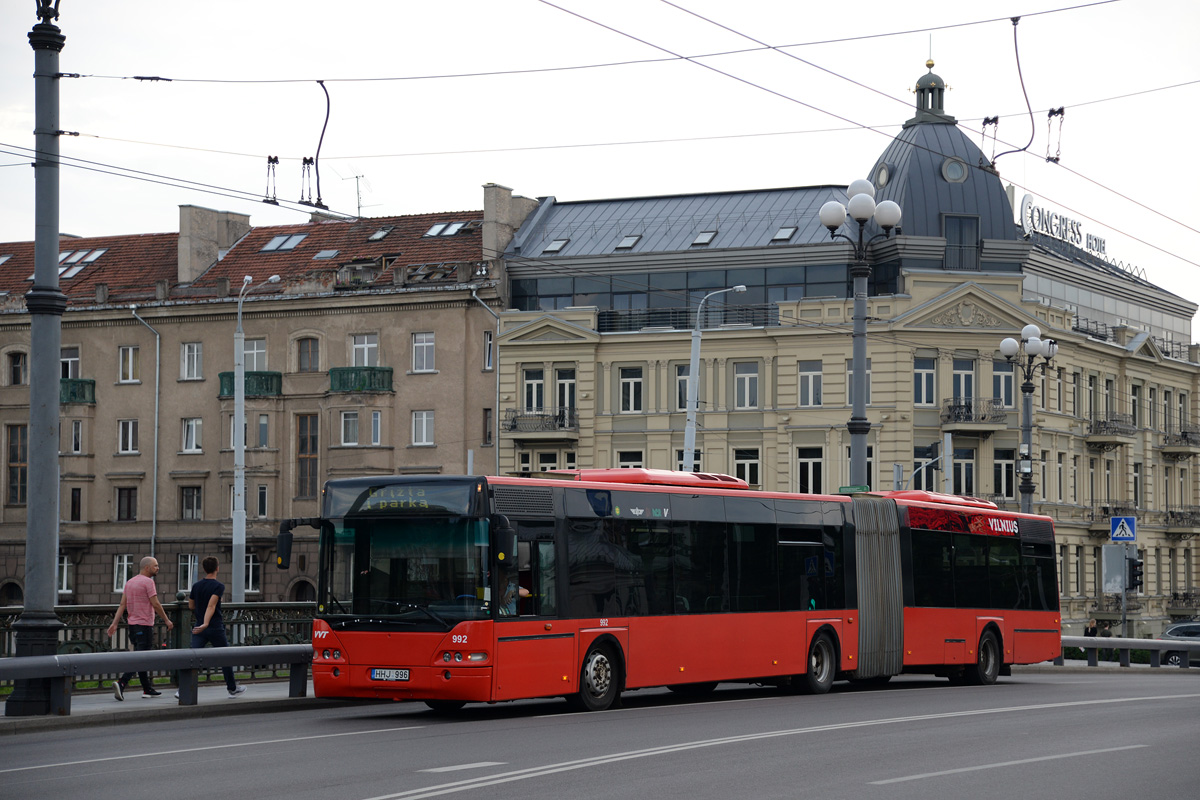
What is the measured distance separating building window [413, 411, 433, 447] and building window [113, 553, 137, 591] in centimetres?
1218

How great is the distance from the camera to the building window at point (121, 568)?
6606 centimetres

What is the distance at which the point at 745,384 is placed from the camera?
6141 centimetres

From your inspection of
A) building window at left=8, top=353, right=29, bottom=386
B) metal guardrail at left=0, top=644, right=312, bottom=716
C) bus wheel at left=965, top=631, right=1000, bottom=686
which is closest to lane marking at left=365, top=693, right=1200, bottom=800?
bus wheel at left=965, top=631, right=1000, bottom=686

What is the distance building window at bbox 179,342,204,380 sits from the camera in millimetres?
67125

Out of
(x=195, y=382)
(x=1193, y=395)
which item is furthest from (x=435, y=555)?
(x=1193, y=395)

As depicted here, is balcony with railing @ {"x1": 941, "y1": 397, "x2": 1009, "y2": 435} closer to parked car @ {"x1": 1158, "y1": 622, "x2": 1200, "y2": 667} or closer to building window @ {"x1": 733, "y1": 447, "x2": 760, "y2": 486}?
building window @ {"x1": 733, "y1": 447, "x2": 760, "y2": 486}

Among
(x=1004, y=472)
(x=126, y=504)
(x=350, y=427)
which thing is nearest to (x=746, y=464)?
(x=1004, y=472)

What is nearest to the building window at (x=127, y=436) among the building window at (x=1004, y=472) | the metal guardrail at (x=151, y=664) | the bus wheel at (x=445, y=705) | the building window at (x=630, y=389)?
the building window at (x=630, y=389)

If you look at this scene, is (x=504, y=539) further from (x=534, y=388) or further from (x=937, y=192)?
(x=937, y=192)

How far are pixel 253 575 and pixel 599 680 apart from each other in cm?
4605

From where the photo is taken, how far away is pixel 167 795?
39.3 ft

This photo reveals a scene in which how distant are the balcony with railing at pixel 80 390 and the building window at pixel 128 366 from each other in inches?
44.8

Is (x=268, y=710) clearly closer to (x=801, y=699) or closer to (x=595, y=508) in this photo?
(x=595, y=508)

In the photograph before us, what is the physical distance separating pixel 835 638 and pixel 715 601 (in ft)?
10.2
